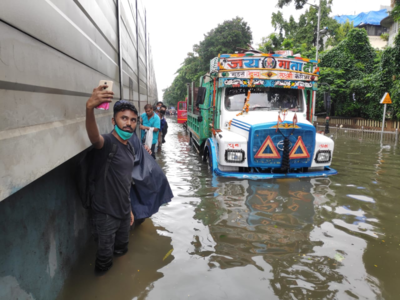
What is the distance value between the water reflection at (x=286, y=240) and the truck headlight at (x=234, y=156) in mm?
541

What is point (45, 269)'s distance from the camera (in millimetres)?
2215

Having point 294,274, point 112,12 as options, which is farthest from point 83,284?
point 112,12

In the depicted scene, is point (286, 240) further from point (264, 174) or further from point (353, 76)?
point (353, 76)

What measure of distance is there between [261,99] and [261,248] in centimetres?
405

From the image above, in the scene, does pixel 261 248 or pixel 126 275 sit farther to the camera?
pixel 261 248

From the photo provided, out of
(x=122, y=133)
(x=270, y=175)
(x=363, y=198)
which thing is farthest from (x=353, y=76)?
(x=122, y=133)

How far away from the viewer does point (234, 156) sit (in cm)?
586

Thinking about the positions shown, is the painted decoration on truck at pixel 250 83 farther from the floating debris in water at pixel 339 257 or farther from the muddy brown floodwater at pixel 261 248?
the floating debris in water at pixel 339 257

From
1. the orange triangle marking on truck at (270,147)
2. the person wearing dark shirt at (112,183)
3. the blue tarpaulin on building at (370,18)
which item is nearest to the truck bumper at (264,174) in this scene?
the orange triangle marking on truck at (270,147)

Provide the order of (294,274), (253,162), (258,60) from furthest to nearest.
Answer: (258,60), (253,162), (294,274)

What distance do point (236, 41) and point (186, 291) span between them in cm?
2953

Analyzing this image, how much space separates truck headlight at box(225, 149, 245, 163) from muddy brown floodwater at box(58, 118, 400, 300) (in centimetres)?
52

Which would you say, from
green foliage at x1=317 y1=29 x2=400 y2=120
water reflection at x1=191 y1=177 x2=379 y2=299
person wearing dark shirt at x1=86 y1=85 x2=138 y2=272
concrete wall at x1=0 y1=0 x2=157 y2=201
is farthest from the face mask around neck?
green foliage at x1=317 y1=29 x2=400 y2=120

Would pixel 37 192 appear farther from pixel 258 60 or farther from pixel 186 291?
pixel 258 60
